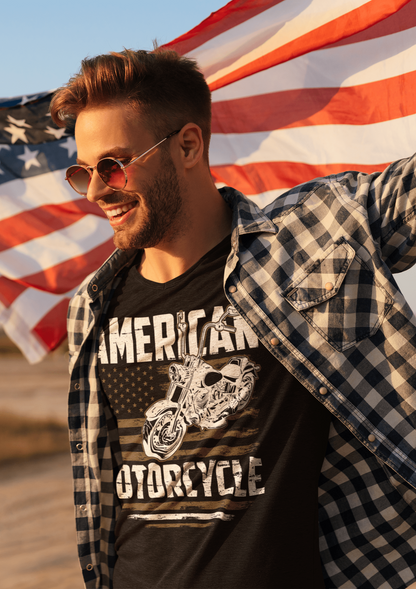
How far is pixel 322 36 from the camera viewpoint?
373 cm

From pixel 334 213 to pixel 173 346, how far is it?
813 mm

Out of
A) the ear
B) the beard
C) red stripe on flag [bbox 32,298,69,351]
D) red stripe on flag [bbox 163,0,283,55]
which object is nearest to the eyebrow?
the beard

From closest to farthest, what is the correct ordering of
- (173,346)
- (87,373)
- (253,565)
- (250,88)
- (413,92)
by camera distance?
(253,565) < (173,346) < (87,373) < (413,92) < (250,88)

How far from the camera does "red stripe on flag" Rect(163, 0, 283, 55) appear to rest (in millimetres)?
3998

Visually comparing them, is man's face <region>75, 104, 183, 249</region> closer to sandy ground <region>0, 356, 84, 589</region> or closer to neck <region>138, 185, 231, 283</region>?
neck <region>138, 185, 231, 283</region>

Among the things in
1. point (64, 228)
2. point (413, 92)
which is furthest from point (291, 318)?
point (64, 228)

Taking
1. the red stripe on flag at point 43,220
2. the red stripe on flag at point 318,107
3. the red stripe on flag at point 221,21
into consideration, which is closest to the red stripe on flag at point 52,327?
the red stripe on flag at point 43,220

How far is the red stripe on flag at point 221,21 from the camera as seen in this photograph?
157 inches

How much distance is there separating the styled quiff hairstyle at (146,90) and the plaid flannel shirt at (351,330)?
518mm

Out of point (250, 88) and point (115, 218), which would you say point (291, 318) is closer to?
point (115, 218)

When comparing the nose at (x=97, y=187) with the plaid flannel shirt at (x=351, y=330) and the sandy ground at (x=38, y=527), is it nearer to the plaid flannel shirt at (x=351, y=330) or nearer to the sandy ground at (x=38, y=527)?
the plaid flannel shirt at (x=351, y=330)

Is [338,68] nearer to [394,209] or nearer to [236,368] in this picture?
[394,209]

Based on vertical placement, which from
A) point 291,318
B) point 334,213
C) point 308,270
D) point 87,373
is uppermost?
point 334,213

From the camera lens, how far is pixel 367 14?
11.5ft
